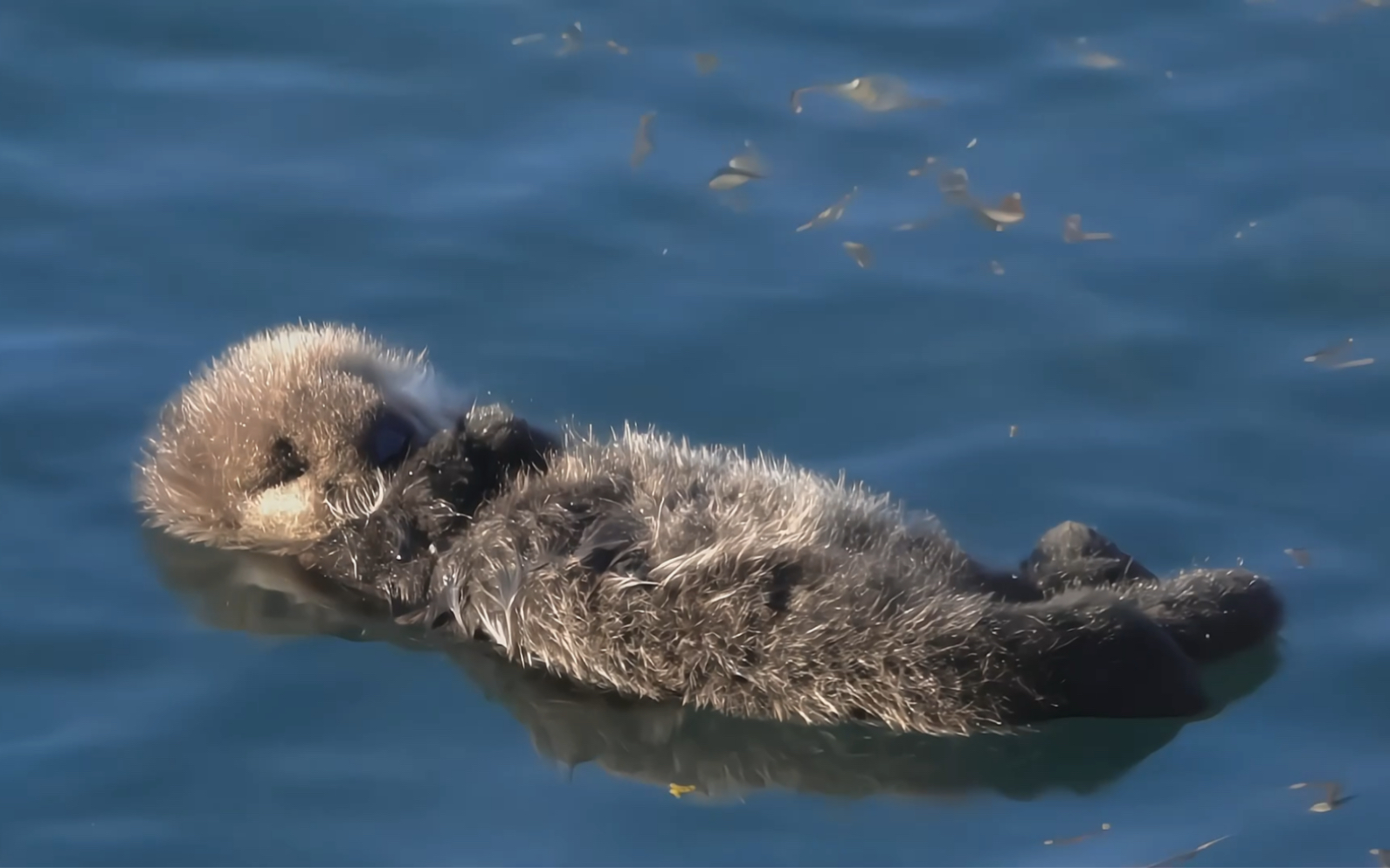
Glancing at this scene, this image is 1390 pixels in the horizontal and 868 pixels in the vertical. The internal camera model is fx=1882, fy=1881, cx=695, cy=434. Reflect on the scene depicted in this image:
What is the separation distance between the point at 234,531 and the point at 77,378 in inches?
43.2

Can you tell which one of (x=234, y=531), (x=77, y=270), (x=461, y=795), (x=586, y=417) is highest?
(x=77, y=270)

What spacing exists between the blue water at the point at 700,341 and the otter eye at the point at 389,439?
0.47m

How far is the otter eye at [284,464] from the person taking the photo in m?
5.07

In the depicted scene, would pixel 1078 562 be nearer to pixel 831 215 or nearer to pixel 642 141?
pixel 831 215

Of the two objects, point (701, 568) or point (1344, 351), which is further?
point (1344, 351)

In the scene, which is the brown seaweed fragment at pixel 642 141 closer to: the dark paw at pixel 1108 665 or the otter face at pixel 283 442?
the otter face at pixel 283 442

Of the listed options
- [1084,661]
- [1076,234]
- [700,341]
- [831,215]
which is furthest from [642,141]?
[1084,661]

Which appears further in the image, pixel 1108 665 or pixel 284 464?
pixel 284 464

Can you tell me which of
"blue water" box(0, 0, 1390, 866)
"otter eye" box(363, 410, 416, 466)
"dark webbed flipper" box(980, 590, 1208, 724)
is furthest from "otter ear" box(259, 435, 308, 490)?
"dark webbed flipper" box(980, 590, 1208, 724)

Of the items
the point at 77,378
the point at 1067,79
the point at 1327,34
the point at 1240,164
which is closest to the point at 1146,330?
the point at 1240,164

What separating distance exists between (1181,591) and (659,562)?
4.33ft

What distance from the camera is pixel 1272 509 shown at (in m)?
5.33

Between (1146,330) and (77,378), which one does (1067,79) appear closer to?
(1146,330)

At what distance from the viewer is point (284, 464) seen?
5.08m
